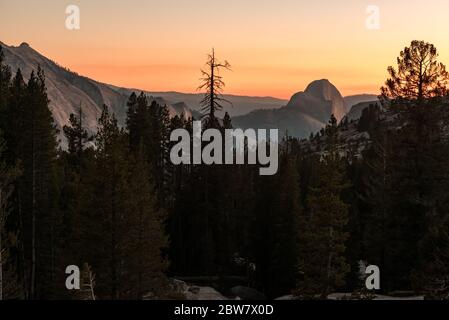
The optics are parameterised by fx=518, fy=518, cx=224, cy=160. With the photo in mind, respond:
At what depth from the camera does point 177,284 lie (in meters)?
36.8

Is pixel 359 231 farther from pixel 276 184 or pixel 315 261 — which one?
pixel 315 261

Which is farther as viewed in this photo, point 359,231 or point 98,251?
point 359,231

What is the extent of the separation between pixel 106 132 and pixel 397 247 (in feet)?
49.6

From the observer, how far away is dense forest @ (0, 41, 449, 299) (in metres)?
23.9

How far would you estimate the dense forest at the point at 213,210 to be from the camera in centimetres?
2394

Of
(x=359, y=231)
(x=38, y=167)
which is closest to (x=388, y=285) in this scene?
(x=359, y=231)

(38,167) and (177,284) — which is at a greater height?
(38,167)

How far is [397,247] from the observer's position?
2525 cm

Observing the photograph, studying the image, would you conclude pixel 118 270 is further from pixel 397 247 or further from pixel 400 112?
pixel 400 112

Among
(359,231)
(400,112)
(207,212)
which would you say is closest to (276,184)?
(359,231)
